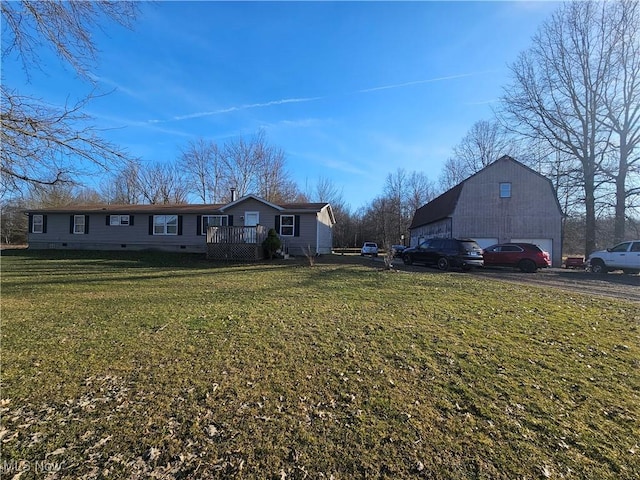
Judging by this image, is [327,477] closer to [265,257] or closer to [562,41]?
[265,257]

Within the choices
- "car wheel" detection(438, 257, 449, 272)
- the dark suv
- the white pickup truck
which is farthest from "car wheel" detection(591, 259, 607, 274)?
"car wheel" detection(438, 257, 449, 272)

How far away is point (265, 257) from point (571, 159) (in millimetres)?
23954

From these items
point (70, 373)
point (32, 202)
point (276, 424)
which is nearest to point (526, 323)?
point (276, 424)

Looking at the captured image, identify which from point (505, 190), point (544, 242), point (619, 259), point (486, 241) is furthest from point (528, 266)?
point (505, 190)

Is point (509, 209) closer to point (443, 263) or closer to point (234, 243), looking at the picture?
point (443, 263)

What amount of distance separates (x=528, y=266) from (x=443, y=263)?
15.6ft

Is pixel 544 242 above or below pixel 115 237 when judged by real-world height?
below

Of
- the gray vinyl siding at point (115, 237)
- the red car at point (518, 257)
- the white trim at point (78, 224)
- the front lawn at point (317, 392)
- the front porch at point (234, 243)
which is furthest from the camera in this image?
the white trim at point (78, 224)

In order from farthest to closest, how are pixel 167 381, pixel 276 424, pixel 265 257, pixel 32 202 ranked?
1. pixel 265 257
2. pixel 32 202
3. pixel 167 381
4. pixel 276 424

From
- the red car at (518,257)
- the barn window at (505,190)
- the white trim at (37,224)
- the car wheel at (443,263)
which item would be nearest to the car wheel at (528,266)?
the red car at (518,257)

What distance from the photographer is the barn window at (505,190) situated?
73.2 ft

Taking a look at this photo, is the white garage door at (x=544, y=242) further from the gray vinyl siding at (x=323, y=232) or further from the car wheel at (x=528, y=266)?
the gray vinyl siding at (x=323, y=232)

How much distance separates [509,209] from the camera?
22.2 metres

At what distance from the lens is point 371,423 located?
9.64ft
